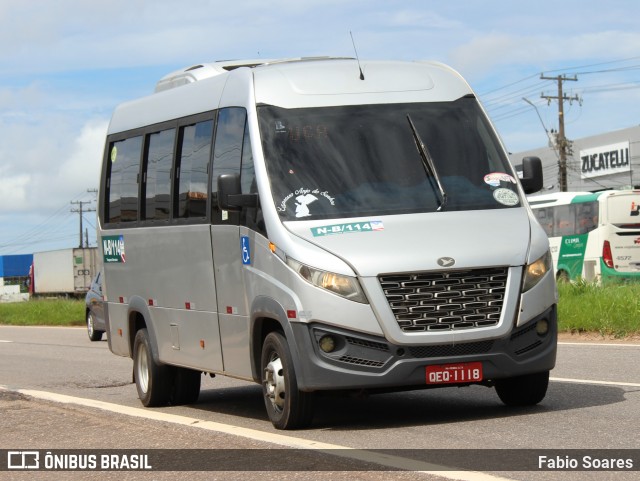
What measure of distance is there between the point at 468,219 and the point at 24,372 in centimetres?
1163

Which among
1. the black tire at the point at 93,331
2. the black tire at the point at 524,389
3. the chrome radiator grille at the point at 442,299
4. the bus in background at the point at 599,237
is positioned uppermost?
the chrome radiator grille at the point at 442,299

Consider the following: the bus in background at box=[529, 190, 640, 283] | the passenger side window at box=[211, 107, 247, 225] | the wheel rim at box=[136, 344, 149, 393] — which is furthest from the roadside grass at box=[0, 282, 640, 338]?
the bus in background at box=[529, 190, 640, 283]

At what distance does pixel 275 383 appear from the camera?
9.90 m

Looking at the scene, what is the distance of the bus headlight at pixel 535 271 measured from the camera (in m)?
9.69

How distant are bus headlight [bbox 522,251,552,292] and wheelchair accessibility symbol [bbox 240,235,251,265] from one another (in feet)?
7.18

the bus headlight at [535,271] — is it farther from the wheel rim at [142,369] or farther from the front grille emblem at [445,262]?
the wheel rim at [142,369]

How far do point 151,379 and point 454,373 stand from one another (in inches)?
172

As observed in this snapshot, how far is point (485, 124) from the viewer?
10.9 m

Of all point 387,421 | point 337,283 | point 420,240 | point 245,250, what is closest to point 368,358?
point 337,283

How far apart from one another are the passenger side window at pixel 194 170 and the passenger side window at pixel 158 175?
0.96 feet

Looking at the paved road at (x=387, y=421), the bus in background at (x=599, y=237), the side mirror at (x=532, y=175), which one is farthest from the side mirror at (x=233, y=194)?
the bus in background at (x=599, y=237)

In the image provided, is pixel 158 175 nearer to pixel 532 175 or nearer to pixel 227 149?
pixel 227 149

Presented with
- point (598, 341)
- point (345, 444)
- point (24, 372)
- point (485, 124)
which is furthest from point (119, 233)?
point (598, 341)

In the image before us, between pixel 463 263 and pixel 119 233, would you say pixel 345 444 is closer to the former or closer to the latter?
pixel 463 263
